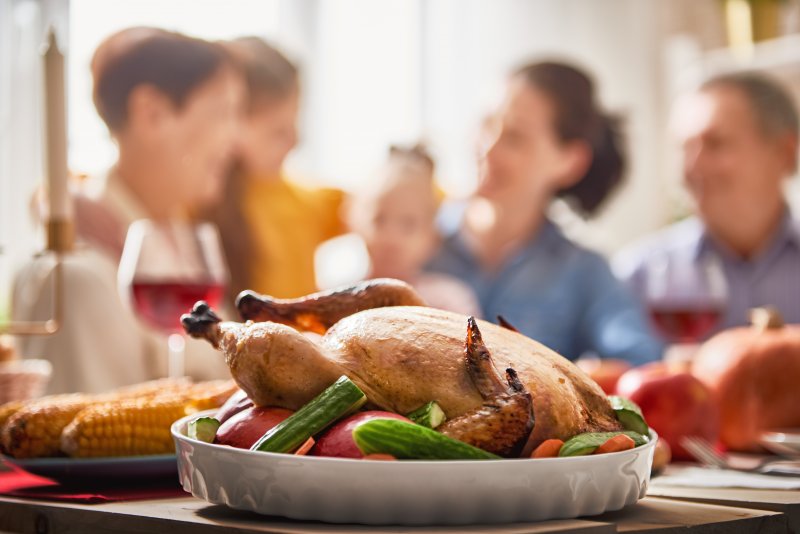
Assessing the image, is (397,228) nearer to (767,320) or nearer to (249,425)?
(767,320)

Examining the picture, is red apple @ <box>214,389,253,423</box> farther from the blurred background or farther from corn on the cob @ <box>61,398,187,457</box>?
the blurred background

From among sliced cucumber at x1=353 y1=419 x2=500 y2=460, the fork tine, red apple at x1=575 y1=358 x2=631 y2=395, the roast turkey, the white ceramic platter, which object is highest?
the roast turkey

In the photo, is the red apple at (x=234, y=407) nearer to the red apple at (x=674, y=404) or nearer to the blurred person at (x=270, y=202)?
the red apple at (x=674, y=404)

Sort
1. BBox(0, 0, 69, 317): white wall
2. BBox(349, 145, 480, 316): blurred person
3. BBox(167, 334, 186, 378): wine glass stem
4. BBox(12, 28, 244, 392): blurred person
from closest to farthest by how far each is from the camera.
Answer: BBox(0, 0, 69, 317): white wall → BBox(167, 334, 186, 378): wine glass stem → BBox(12, 28, 244, 392): blurred person → BBox(349, 145, 480, 316): blurred person

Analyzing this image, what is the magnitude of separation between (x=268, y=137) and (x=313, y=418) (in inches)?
113

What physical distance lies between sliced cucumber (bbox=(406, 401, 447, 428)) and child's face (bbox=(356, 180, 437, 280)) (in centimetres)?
216

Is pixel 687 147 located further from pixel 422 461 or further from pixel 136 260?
pixel 422 461

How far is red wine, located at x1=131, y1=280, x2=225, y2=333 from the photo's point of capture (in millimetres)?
1386

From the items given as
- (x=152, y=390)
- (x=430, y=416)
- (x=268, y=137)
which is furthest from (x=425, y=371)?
(x=268, y=137)

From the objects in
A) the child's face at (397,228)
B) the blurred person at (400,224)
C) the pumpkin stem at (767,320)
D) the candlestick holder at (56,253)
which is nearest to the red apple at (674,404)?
the pumpkin stem at (767,320)

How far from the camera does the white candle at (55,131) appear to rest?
102 cm

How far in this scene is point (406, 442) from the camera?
1.84ft

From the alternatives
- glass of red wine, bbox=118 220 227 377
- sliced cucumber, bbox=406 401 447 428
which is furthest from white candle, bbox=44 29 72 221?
sliced cucumber, bbox=406 401 447 428

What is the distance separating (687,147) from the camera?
10.6ft
